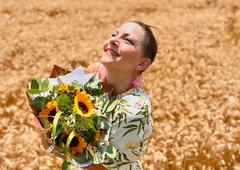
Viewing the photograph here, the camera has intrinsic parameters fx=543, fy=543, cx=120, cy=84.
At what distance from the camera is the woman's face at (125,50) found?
369 cm

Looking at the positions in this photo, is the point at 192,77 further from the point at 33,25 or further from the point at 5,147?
the point at 33,25

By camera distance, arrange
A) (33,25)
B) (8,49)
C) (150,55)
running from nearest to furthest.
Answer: (150,55), (8,49), (33,25)

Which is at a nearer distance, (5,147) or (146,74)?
(5,147)

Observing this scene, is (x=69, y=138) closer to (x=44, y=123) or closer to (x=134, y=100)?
(x=44, y=123)

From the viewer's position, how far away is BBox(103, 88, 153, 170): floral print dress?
353 cm

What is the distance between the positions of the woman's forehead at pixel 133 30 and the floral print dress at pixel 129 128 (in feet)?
1.37

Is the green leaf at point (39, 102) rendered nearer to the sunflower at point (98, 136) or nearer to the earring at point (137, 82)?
the sunflower at point (98, 136)

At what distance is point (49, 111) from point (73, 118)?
0.17 metres

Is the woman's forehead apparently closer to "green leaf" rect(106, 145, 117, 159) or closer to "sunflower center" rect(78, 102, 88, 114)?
"sunflower center" rect(78, 102, 88, 114)

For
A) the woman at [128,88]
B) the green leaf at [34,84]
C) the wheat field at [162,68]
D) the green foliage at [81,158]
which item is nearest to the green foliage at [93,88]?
the woman at [128,88]

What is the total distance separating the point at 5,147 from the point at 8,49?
27.2ft

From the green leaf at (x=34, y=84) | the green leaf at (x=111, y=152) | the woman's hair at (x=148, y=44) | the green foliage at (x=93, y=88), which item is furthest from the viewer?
the woman's hair at (x=148, y=44)

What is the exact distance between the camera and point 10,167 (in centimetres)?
625

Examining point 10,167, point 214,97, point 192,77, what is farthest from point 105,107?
point 192,77
